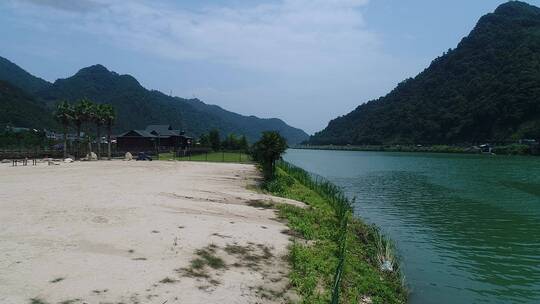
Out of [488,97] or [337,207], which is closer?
[337,207]

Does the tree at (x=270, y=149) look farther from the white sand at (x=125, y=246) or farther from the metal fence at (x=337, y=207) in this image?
the white sand at (x=125, y=246)

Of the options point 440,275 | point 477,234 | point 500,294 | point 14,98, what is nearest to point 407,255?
point 440,275

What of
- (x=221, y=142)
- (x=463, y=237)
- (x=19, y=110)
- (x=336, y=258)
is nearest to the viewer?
(x=336, y=258)

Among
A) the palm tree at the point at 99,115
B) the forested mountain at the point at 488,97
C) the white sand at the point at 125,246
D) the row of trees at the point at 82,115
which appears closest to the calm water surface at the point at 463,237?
the white sand at the point at 125,246

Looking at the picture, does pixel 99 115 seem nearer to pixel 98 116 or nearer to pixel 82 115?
pixel 98 116

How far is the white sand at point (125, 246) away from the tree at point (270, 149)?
14.2 m

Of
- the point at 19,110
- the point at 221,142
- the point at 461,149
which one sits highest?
the point at 19,110

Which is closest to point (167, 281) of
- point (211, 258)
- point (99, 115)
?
Answer: point (211, 258)

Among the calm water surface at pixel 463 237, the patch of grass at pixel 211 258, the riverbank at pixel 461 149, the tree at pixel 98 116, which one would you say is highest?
the tree at pixel 98 116

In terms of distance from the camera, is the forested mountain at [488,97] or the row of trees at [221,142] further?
the forested mountain at [488,97]

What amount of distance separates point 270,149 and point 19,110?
124m

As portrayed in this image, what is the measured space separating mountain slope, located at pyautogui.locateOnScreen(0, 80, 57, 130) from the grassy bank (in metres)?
121

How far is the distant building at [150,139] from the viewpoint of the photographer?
82.2 metres

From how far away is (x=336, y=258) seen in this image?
48.7ft
